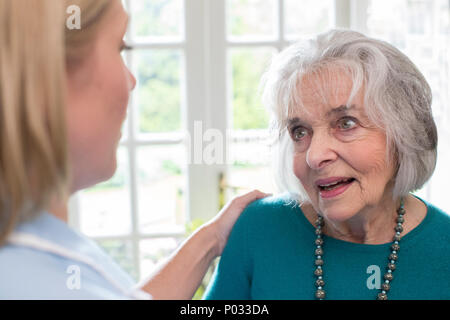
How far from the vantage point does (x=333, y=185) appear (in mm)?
1264

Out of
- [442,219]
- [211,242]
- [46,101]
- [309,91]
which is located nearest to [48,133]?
[46,101]

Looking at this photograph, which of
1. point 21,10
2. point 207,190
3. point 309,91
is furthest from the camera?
point 207,190

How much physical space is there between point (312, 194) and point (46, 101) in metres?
0.85

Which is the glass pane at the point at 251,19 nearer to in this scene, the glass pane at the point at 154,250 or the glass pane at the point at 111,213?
the glass pane at the point at 111,213

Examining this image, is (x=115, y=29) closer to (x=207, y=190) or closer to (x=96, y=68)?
(x=96, y=68)

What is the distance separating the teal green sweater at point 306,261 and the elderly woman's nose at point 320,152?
0.78 ft

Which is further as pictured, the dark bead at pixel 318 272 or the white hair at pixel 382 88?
the dark bead at pixel 318 272

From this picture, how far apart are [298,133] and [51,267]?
2.62ft

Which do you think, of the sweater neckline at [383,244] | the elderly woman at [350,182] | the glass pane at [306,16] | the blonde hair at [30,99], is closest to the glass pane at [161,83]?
the glass pane at [306,16]

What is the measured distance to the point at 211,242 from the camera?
143 centimetres

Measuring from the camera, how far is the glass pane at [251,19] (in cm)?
267

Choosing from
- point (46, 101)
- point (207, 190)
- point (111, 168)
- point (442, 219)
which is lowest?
point (207, 190)

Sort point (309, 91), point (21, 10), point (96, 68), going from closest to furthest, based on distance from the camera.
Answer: point (21, 10) < point (96, 68) < point (309, 91)

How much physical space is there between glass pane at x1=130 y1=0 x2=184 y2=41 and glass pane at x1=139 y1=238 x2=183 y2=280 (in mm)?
1054
